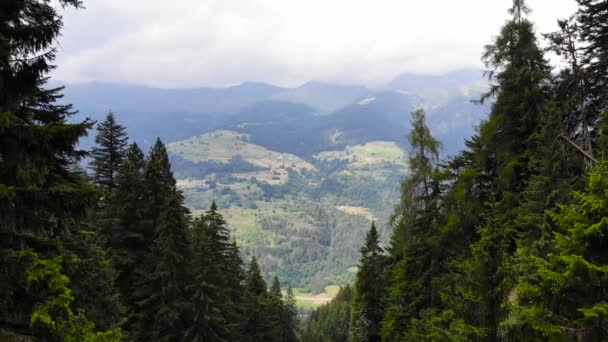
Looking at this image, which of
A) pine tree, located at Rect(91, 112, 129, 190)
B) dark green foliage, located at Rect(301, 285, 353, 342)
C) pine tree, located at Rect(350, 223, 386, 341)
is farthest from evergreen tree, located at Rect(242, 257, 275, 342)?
dark green foliage, located at Rect(301, 285, 353, 342)

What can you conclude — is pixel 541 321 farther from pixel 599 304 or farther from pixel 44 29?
pixel 44 29

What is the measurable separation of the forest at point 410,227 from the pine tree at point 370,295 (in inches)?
4.8

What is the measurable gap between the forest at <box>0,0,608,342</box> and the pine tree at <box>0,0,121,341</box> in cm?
3

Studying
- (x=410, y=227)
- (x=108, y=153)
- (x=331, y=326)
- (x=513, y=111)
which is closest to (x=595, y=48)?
(x=513, y=111)

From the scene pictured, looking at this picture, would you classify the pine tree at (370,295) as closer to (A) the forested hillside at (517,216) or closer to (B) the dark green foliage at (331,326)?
(A) the forested hillside at (517,216)

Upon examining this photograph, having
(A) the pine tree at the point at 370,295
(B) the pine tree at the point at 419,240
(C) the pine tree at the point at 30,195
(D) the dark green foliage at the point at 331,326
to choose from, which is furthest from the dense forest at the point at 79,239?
(D) the dark green foliage at the point at 331,326

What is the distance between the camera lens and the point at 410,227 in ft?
84.4

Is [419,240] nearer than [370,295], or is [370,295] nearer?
[419,240]

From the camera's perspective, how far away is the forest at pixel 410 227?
800 cm

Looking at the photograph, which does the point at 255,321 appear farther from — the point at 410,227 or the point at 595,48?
the point at 595,48

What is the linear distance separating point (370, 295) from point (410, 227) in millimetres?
10720

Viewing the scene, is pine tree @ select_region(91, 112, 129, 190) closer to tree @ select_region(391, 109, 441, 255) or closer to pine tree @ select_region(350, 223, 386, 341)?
pine tree @ select_region(350, 223, 386, 341)

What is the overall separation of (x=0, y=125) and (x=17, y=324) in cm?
372

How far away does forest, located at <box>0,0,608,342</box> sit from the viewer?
8000 mm
